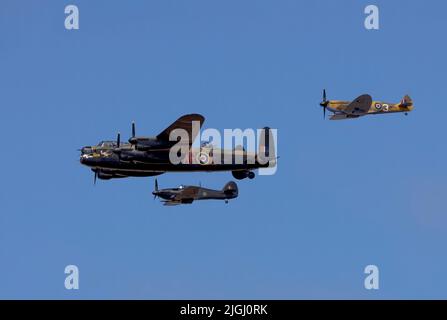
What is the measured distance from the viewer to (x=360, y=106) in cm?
10462

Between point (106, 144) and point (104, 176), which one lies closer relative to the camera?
point (106, 144)

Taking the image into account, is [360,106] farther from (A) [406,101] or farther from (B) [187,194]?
(B) [187,194]

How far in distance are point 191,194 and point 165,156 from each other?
68.2 ft

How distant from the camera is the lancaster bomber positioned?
81.1 meters

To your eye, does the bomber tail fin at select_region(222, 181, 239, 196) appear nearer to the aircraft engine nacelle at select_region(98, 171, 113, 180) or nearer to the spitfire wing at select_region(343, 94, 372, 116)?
the spitfire wing at select_region(343, 94, 372, 116)

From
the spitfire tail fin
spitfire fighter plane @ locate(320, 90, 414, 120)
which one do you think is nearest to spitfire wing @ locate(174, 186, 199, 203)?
spitfire fighter plane @ locate(320, 90, 414, 120)

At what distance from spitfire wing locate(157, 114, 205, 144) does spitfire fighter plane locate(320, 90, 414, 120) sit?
28463 millimetres

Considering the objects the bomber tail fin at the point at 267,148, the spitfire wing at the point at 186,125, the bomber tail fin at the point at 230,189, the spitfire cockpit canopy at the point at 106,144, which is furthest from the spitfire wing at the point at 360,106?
the spitfire cockpit canopy at the point at 106,144

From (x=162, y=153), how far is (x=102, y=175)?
9.24 m

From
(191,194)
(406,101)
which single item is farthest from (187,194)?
(406,101)
